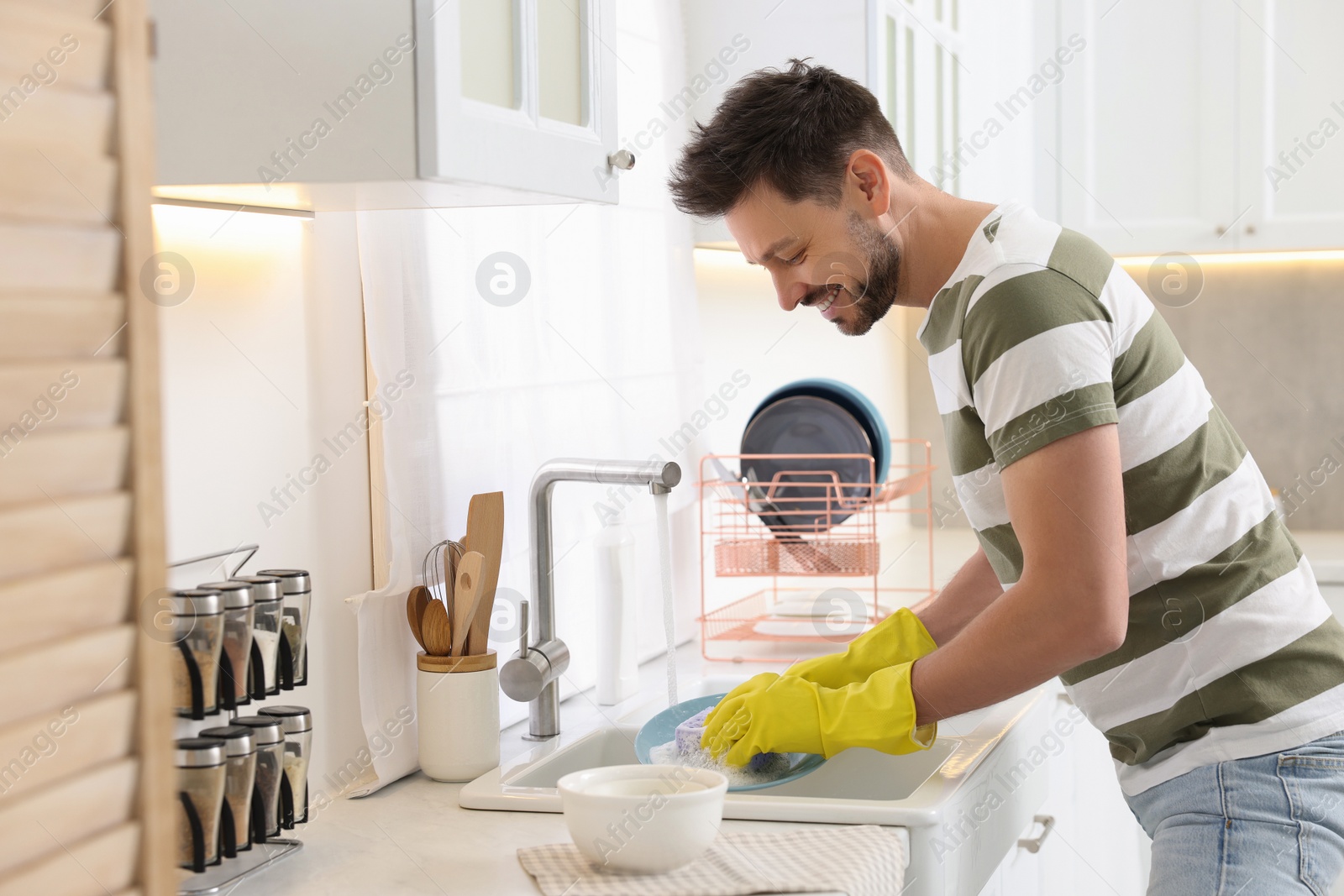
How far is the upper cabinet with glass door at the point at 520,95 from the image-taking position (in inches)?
34.5

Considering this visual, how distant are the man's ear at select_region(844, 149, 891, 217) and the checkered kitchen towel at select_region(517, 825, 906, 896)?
0.56 meters

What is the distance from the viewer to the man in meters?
0.97

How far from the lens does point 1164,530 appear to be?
1.07 m

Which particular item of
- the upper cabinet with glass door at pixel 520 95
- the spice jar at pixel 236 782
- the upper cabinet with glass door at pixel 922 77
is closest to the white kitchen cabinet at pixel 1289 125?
the upper cabinet with glass door at pixel 922 77

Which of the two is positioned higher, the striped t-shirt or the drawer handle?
the striped t-shirt

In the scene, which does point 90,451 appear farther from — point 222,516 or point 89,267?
point 222,516

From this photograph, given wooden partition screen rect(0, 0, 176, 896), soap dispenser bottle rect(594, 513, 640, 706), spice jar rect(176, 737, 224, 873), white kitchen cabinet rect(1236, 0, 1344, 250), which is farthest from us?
white kitchen cabinet rect(1236, 0, 1344, 250)

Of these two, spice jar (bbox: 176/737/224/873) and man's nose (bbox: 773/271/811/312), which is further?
man's nose (bbox: 773/271/811/312)

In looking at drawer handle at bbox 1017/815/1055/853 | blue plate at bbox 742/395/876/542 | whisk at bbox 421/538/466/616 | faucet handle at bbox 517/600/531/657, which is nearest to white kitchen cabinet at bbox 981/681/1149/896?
drawer handle at bbox 1017/815/1055/853

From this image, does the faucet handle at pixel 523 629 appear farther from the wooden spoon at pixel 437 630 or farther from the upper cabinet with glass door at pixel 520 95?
the upper cabinet with glass door at pixel 520 95

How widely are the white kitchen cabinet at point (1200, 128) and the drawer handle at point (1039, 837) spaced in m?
1.51

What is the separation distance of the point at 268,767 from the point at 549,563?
1.65 feet

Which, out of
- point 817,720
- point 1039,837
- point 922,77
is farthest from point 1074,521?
point 922,77

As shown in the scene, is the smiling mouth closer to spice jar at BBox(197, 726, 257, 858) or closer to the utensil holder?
the utensil holder
